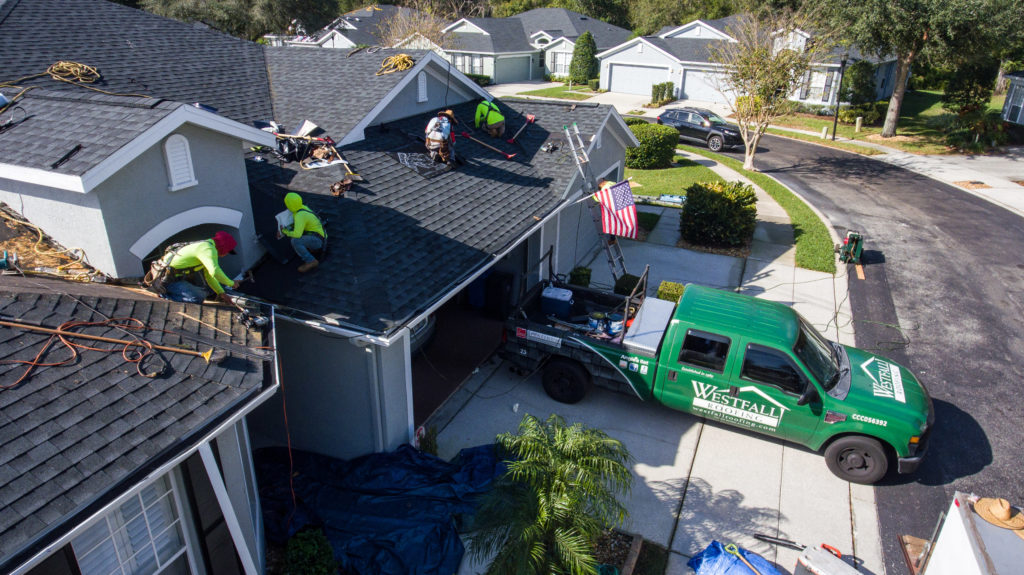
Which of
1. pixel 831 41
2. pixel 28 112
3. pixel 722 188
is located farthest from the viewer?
pixel 831 41

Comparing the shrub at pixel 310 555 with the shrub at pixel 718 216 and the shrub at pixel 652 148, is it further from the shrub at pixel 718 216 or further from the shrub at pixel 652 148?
the shrub at pixel 652 148

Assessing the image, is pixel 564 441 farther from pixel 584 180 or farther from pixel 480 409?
pixel 584 180

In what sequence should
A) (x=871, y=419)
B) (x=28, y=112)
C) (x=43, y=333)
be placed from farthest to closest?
(x=871, y=419) < (x=28, y=112) < (x=43, y=333)

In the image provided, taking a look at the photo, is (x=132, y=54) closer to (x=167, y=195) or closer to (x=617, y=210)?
(x=167, y=195)

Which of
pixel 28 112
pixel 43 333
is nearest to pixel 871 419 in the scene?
pixel 43 333

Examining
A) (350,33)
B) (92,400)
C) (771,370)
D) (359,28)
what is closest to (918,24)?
(771,370)

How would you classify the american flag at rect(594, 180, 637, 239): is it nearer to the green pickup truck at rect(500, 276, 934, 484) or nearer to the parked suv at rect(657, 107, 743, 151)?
the green pickup truck at rect(500, 276, 934, 484)

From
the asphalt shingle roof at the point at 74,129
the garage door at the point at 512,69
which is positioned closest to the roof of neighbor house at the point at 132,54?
the asphalt shingle roof at the point at 74,129
